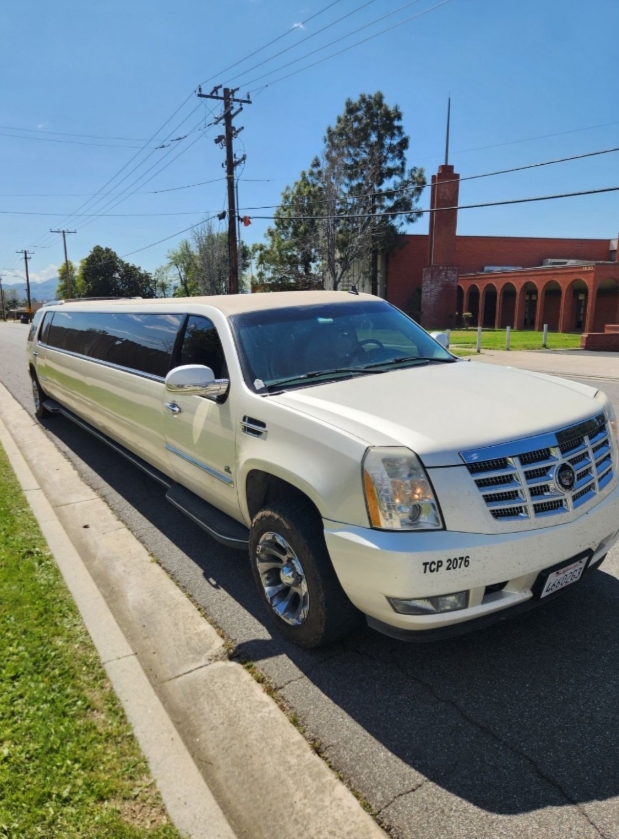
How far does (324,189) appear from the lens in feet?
134

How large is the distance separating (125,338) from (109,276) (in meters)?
75.8

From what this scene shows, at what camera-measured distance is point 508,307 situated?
43.6 meters

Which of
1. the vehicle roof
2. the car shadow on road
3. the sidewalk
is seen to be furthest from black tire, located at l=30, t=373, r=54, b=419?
Answer: the sidewalk

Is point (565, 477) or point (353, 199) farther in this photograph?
point (353, 199)

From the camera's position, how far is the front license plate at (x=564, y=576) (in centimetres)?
269

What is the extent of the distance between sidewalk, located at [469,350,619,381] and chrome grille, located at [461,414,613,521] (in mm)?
12490

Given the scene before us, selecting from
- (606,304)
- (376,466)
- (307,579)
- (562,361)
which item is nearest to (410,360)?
(376,466)

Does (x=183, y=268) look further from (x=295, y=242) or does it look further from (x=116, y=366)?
(x=116, y=366)

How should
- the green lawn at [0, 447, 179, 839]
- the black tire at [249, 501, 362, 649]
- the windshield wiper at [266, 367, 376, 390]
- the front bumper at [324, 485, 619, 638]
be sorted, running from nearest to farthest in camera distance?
the green lawn at [0, 447, 179, 839] < the front bumper at [324, 485, 619, 638] < the black tire at [249, 501, 362, 649] < the windshield wiper at [266, 367, 376, 390]

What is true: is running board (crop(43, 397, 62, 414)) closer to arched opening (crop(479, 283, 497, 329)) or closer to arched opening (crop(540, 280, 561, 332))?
arched opening (crop(540, 280, 561, 332))

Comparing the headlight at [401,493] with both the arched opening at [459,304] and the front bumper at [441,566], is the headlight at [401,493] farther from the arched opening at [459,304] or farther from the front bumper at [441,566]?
the arched opening at [459,304]

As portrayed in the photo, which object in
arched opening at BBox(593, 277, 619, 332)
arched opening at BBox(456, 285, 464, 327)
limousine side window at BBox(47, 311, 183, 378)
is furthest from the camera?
arched opening at BBox(456, 285, 464, 327)

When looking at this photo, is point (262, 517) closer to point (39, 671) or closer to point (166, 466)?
point (39, 671)

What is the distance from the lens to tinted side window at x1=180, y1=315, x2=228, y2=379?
12.6ft
